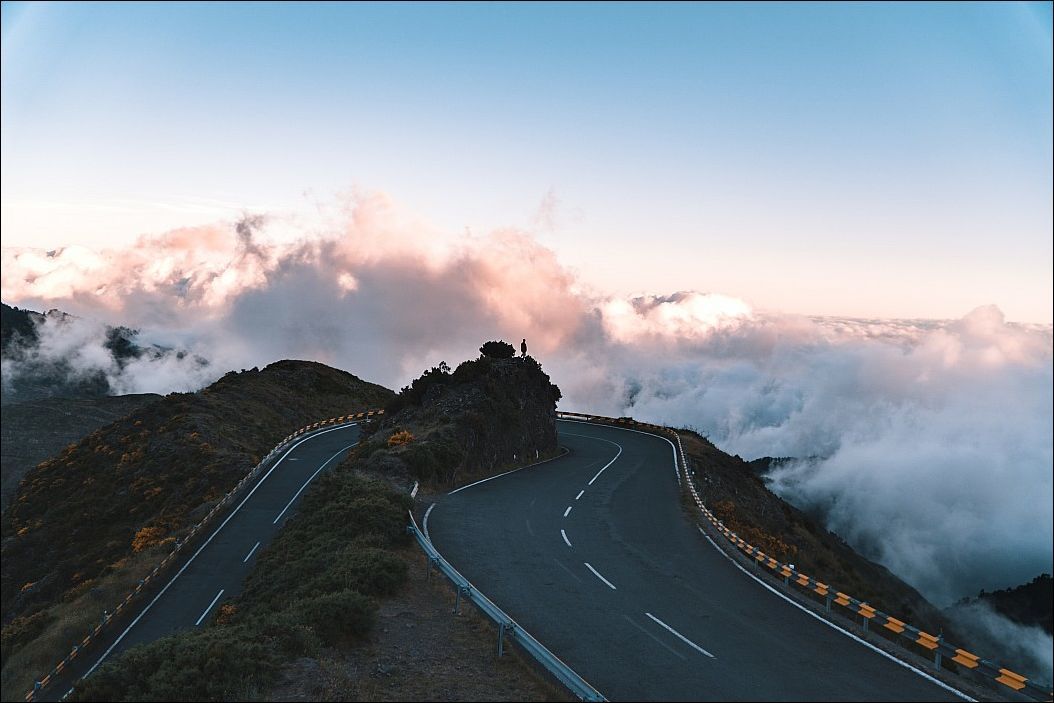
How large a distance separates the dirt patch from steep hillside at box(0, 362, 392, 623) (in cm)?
2297

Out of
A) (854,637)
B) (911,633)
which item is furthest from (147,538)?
(911,633)

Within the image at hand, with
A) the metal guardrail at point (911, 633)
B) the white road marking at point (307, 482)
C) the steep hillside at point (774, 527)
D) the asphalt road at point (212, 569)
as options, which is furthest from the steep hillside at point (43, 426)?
the metal guardrail at point (911, 633)

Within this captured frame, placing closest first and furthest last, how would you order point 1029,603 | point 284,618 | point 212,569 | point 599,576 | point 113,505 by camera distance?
point 284,618 < point 599,576 < point 212,569 < point 113,505 < point 1029,603

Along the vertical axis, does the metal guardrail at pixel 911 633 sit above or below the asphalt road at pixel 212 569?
above

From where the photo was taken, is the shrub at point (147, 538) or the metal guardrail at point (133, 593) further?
the shrub at point (147, 538)

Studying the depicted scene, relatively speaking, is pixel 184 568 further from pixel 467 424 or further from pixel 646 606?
pixel 646 606

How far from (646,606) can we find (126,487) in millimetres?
40658

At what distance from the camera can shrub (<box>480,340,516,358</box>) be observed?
151 feet

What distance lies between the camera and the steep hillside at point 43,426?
125375 millimetres

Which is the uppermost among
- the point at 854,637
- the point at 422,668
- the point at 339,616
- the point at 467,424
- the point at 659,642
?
the point at 467,424

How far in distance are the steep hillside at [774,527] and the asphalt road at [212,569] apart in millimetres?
20779

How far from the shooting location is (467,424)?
35344mm

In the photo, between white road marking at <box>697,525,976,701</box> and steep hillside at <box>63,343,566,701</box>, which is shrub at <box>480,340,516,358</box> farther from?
white road marking at <box>697,525,976,701</box>

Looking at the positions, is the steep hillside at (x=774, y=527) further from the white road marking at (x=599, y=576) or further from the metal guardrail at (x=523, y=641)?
the metal guardrail at (x=523, y=641)
